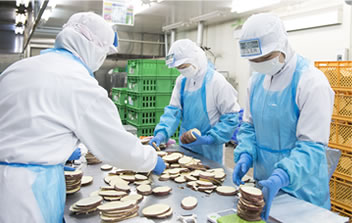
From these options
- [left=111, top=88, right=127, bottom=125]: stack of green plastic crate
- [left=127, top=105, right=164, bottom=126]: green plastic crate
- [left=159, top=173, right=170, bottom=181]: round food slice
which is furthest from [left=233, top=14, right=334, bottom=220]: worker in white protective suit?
[left=111, top=88, right=127, bottom=125]: stack of green plastic crate

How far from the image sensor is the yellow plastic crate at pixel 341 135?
296cm

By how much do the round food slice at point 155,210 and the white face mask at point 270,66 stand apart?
3.28 ft

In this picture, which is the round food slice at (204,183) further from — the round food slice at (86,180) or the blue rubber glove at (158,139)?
the blue rubber glove at (158,139)

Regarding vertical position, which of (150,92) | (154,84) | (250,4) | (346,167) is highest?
(250,4)

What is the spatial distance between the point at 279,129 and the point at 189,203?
720 millimetres

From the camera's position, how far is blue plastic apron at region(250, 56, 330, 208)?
175 centimetres

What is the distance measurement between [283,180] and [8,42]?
49.8 ft

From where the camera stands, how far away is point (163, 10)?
21.8 feet

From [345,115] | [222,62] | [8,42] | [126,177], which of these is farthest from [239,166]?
[8,42]

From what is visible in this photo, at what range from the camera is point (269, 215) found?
139 cm

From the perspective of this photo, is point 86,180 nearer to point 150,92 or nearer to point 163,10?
point 150,92

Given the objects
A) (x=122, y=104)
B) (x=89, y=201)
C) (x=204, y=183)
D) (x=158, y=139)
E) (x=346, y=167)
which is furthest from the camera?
(x=122, y=104)

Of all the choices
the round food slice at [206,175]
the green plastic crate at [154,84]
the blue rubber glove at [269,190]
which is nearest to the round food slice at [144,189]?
the round food slice at [206,175]

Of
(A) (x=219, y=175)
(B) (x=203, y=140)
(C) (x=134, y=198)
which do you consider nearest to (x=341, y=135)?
(B) (x=203, y=140)
